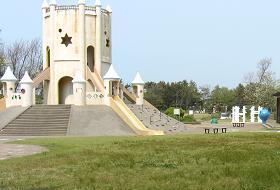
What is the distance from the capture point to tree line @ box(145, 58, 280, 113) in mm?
83812

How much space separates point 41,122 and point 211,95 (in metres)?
93.7

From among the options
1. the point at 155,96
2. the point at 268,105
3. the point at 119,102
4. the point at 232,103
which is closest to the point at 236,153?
the point at 119,102

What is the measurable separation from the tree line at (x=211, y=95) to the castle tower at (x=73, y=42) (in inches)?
1765

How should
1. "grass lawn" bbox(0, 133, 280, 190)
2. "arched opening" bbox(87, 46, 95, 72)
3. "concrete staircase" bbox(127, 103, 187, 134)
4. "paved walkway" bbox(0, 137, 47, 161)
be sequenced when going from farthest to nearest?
"arched opening" bbox(87, 46, 95, 72) < "concrete staircase" bbox(127, 103, 187, 134) < "paved walkway" bbox(0, 137, 47, 161) < "grass lawn" bbox(0, 133, 280, 190)

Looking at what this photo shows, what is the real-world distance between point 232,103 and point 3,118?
290ft

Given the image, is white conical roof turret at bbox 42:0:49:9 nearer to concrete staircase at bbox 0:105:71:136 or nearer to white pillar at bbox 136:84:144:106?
concrete staircase at bbox 0:105:71:136

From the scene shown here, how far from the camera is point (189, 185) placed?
9.55m

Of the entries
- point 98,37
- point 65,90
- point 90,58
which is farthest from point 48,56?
point 98,37

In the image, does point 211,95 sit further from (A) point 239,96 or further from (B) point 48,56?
(B) point 48,56

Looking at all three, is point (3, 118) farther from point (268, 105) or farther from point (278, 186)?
point (268, 105)

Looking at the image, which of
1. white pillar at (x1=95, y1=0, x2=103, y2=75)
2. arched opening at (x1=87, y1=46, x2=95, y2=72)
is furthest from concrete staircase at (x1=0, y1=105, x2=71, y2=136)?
arched opening at (x1=87, y1=46, x2=95, y2=72)

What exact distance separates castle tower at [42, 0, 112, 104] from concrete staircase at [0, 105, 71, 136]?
6.20 m

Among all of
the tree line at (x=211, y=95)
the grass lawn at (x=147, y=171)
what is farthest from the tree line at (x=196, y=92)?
the grass lawn at (x=147, y=171)

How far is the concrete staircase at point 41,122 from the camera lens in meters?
33.9
